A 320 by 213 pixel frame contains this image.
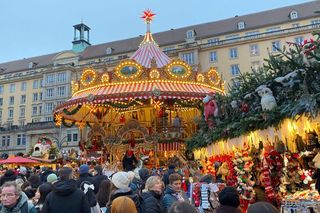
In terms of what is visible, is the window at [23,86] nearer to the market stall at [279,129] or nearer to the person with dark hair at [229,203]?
the market stall at [279,129]

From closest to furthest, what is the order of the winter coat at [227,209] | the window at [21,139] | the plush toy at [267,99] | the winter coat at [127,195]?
Result: the winter coat at [227,209]
the winter coat at [127,195]
the plush toy at [267,99]
the window at [21,139]

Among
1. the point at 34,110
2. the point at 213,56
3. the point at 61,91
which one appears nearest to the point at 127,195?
the point at 213,56

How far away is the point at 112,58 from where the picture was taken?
55.9 metres

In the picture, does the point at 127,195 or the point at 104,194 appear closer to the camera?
the point at 127,195

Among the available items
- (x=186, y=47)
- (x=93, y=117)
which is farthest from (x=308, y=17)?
(x=93, y=117)

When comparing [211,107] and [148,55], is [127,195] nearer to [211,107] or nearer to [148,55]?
[211,107]

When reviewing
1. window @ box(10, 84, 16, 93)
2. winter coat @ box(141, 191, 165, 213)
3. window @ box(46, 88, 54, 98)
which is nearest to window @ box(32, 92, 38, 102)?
window @ box(46, 88, 54, 98)

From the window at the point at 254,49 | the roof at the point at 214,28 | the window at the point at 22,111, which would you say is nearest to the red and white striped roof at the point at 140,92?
the window at the point at 254,49

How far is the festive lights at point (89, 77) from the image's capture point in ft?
51.6

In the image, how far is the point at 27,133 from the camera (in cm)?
5684

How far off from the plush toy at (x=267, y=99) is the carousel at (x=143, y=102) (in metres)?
5.33

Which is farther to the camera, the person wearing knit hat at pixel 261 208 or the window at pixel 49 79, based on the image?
the window at pixel 49 79

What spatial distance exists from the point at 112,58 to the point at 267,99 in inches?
1969

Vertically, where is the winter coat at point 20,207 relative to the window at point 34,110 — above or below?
below
